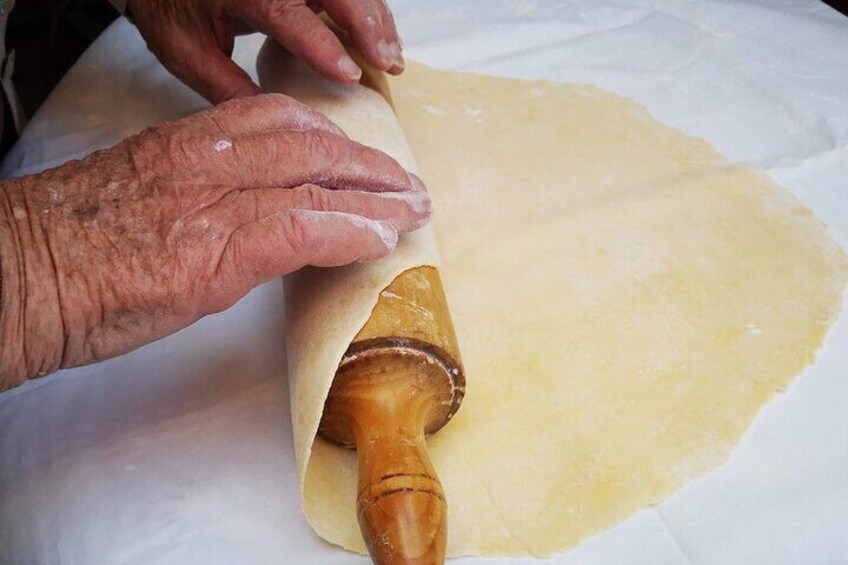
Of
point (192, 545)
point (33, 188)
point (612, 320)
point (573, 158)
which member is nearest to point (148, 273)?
point (33, 188)

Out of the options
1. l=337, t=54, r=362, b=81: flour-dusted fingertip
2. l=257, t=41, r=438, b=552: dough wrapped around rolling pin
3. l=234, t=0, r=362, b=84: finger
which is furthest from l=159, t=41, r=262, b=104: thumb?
l=257, t=41, r=438, b=552: dough wrapped around rolling pin

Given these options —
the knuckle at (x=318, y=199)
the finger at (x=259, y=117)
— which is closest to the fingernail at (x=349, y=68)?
the finger at (x=259, y=117)

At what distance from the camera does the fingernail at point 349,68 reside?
1395mm

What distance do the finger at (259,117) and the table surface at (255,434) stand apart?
1.18 feet

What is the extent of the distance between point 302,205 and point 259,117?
0.53ft

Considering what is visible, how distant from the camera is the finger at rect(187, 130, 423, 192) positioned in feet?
3.58

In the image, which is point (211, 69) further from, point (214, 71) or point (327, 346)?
point (327, 346)

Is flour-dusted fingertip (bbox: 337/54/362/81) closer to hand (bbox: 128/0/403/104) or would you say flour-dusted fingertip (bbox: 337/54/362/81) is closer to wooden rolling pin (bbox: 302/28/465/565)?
hand (bbox: 128/0/403/104)

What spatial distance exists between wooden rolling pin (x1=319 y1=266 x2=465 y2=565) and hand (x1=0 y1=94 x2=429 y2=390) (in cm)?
10

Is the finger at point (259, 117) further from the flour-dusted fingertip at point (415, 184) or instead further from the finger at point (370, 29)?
the finger at point (370, 29)

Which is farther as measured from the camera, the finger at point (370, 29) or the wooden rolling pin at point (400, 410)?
the finger at point (370, 29)

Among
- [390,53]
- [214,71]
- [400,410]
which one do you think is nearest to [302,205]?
[400,410]

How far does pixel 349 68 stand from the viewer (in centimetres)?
140

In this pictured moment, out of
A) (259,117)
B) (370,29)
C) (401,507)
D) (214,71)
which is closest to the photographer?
(401,507)
